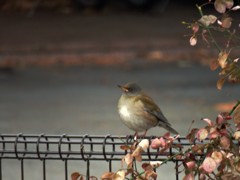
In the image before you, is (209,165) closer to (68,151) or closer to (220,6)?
(220,6)

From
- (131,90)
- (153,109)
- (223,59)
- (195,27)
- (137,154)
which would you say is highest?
(131,90)

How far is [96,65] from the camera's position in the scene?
15961 millimetres

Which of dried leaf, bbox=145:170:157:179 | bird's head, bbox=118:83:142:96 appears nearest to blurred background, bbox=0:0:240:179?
bird's head, bbox=118:83:142:96

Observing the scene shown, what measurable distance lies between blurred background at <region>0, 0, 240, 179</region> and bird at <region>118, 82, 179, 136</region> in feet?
10.8

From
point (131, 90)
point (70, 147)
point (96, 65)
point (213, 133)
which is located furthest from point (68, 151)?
point (96, 65)

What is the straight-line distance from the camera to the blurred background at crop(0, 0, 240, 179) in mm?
11750

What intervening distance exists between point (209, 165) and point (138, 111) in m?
2.05

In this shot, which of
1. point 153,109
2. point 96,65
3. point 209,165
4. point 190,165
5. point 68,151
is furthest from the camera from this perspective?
point 96,65

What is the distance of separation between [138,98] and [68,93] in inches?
329

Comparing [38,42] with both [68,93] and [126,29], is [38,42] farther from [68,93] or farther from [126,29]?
[68,93]

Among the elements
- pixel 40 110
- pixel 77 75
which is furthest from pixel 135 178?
pixel 77 75

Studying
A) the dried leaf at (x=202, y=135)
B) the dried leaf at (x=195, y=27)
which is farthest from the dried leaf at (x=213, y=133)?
the dried leaf at (x=195, y=27)

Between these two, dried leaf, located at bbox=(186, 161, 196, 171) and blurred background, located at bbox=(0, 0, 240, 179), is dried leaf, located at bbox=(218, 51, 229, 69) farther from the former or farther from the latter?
blurred background, located at bbox=(0, 0, 240, 179)

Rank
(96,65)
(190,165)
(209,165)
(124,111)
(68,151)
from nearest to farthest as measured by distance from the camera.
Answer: (209,165)
(190,165)
(68,151)
(124,111)
(96,65)
